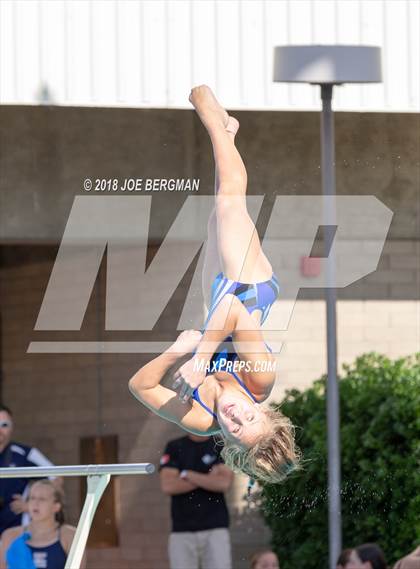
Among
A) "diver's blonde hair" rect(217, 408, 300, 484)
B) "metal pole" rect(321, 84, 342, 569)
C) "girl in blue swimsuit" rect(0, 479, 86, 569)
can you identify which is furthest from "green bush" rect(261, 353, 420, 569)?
"girl in blue swimsuit" rect(0, 479, 86, 569)

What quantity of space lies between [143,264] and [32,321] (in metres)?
0.75

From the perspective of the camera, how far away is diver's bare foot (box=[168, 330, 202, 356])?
4.08 metres

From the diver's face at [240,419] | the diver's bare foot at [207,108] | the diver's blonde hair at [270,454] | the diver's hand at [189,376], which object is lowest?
the diver's blonde hair at [270,454]

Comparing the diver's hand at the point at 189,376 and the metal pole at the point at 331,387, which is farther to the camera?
the metal pole at the point at 331,387

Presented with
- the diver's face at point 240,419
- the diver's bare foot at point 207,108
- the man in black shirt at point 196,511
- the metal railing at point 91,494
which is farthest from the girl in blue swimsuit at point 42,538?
the diver's bare foot at point 207,108

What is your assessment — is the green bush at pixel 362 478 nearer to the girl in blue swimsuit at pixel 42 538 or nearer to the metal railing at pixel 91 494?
the girl in blue swimsuit at pixel 42 538

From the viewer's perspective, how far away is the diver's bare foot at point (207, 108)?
4.27m

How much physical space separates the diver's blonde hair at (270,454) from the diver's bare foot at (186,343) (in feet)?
0.98

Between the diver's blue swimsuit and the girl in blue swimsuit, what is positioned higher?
the diver's blue swimsuit

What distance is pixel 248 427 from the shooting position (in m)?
4.11

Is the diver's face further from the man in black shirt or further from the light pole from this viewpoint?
the man in black shirt

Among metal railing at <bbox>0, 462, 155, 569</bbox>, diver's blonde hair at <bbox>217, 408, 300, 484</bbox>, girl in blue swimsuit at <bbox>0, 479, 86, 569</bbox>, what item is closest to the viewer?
metal railing at <bbox>0, 462, 155, 569</bbox>

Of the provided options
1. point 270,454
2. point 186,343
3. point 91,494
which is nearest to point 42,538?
point 270,454

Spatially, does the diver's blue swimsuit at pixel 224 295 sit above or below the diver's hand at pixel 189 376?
above
